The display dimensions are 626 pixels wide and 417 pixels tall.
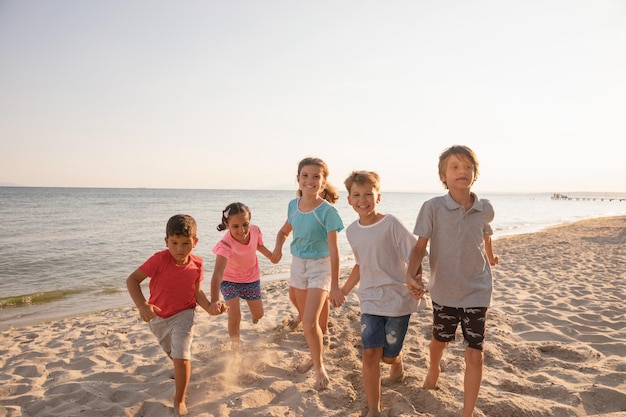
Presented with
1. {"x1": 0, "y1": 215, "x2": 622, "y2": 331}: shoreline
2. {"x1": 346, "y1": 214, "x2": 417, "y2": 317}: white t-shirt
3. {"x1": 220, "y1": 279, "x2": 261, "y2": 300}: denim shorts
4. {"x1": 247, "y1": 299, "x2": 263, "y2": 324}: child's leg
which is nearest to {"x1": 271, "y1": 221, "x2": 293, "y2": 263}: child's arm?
{"x1": 220, "y1": 279, "x2": 261, "y2": 300}: denim shorts

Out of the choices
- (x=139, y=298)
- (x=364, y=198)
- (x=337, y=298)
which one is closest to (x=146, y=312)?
(x=139, y=298)

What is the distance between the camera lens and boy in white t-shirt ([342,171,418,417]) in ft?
9.23

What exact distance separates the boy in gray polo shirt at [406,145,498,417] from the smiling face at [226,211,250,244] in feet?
6.02

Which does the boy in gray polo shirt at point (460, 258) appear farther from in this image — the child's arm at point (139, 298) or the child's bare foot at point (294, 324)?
the child's bare foot at point (294, 324)

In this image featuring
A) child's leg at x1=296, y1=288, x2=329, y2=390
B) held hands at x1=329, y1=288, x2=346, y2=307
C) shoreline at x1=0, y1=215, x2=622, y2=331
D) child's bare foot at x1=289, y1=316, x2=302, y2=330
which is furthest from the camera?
shoreline at x1=0, y1=215, x2=622, y2=331

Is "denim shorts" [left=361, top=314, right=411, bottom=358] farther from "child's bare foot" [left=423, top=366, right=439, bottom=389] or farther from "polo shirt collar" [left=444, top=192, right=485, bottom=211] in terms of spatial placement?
"polo shirt collar" [left=444, top=192, right=485, bottom=211]

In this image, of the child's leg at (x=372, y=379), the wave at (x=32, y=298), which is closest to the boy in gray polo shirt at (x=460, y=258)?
the child's leg at (x=372, y=379)

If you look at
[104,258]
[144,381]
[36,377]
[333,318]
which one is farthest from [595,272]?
[104,258]

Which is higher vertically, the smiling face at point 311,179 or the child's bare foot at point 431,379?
the smiling face at point 311,179

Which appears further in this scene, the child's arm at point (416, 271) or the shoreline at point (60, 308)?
the shoreline at point (60, 308)

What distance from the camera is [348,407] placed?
3.01 meters

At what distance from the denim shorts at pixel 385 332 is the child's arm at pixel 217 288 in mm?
1162

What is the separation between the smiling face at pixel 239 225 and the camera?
12.8 feet

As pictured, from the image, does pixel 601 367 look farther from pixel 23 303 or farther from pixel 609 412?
pixel 23 303
